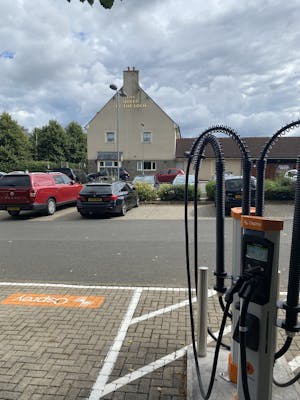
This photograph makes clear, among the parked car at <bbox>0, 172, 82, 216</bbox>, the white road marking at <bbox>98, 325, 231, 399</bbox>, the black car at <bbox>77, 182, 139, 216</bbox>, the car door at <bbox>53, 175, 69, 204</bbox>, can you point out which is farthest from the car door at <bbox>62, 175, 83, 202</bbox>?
the white road marking at <bbox>98, 325, 231, 399</bbox>

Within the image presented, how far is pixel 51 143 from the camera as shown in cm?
5594

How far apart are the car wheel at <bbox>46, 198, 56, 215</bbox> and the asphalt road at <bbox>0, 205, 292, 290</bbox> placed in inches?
41.4

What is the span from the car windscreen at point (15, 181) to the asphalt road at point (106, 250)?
1414 millimetres

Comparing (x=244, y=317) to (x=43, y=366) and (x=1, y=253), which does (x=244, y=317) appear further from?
(x=1, y=253)

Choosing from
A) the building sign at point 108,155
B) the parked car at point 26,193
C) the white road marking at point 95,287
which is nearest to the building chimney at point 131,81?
the building sign at point 108,155

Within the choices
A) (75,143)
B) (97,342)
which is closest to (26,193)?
(97,342)

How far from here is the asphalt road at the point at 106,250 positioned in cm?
597

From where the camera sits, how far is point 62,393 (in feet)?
9.32

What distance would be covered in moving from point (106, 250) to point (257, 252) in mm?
5936

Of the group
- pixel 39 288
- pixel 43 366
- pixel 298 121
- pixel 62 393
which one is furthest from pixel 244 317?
pixel 39 288

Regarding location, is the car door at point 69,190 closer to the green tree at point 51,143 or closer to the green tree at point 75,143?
the green tree at point 51,143

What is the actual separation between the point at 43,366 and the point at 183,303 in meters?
2.08

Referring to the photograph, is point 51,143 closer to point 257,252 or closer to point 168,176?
point 168,176

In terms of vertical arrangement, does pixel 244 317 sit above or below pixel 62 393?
above
